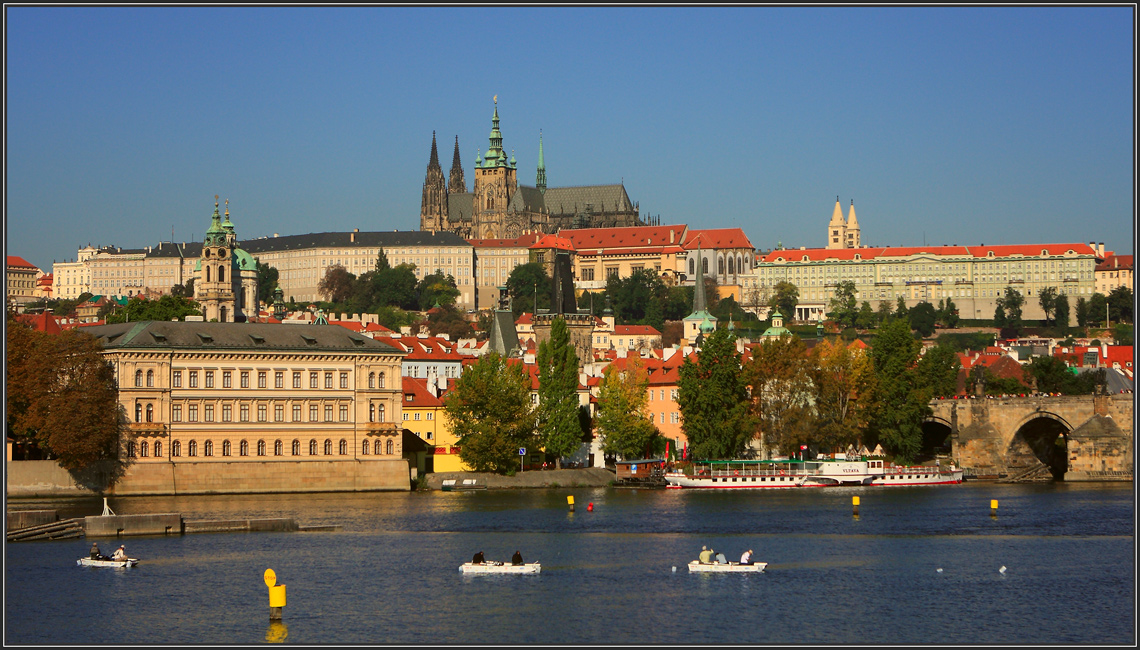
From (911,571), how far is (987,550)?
568 centimetres

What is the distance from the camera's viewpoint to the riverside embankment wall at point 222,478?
220 ft

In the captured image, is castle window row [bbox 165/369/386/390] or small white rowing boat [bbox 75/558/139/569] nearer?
small white rowing boat [bbox 75/558/139/569]

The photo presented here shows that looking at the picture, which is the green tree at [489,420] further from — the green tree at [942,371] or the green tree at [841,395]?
the green tree at [942,371]

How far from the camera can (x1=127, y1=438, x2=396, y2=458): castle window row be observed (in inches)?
2741

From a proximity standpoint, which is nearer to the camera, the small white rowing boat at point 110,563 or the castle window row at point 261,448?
the small white rowing boat at point 110,563

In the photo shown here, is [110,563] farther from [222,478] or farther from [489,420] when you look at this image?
[489,420]

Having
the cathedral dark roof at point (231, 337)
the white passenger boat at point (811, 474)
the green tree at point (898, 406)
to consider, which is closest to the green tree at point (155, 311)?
the cathedral dark roof at point (231, 337)

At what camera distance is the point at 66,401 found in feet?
218

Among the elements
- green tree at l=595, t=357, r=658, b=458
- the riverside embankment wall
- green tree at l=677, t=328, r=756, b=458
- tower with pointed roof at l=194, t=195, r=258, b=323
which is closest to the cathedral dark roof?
the riverside embankment wall

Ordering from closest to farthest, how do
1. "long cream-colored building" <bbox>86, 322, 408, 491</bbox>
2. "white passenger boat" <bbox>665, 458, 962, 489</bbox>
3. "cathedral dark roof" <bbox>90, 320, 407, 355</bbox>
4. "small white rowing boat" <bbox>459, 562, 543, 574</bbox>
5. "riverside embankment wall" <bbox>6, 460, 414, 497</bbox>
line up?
"small white rowing boat" <bbox>459, 562, 543, 574</bbox> → "riverside embankment wall" <bbox>6, 460, 414, 497</bbox> → "long cream-colored building" <bbox>86, 322, 408, 491</bbox> → "cathedral dark roof" <bbox>90, 320, 407, 355</bbox> → "white passenger boat" <bbox>665, 458, 962, 489</bbox>

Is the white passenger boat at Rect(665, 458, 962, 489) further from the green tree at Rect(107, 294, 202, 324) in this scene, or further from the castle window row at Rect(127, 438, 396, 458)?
the green tree at Rect(107, 294, 202, 324)

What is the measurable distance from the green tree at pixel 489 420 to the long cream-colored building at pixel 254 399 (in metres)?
2.93

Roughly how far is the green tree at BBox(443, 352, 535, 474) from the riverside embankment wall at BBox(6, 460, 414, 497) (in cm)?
323

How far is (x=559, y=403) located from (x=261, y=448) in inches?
579
